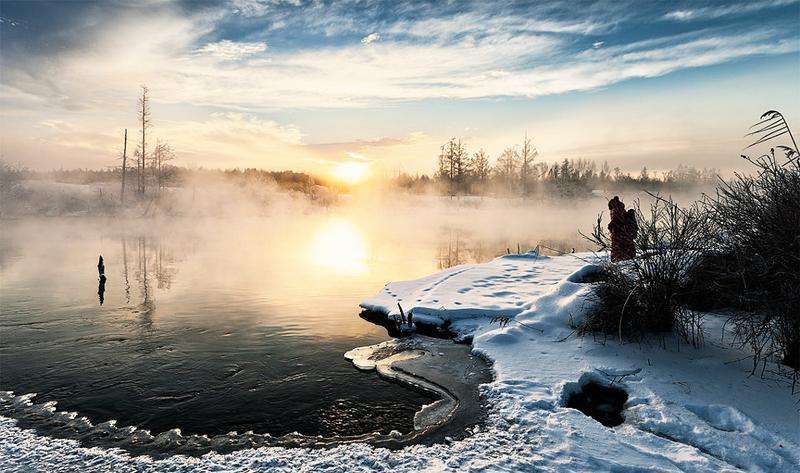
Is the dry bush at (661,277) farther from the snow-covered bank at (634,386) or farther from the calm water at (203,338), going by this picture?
the calm water at (203,338)

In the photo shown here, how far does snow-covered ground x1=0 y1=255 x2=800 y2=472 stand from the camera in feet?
18.9

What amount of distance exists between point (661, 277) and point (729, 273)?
5.62ft

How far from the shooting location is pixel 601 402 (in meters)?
7.59

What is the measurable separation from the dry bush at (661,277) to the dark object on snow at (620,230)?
5.10ft

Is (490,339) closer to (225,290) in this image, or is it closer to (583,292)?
(583,292)

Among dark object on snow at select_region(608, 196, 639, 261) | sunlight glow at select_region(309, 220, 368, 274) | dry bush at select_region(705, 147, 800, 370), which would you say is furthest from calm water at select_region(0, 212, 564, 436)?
dark object on snow at select_region(608, 196, 639, 261)

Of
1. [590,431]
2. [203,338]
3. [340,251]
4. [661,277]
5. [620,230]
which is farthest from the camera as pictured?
[340,251]

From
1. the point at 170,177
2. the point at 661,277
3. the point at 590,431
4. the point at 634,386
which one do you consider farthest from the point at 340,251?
the point at 170,177

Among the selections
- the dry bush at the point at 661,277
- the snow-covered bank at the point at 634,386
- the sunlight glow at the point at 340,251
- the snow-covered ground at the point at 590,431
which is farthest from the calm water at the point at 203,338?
the dry bush at the point at 661,277

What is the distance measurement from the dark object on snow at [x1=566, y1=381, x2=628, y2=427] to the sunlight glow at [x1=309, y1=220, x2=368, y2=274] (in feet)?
50.6

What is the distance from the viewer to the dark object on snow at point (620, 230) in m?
11.4

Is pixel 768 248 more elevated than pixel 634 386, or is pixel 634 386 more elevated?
pixel 768 248

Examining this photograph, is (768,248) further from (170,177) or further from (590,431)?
(170,177)

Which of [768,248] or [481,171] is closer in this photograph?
[768,248]
